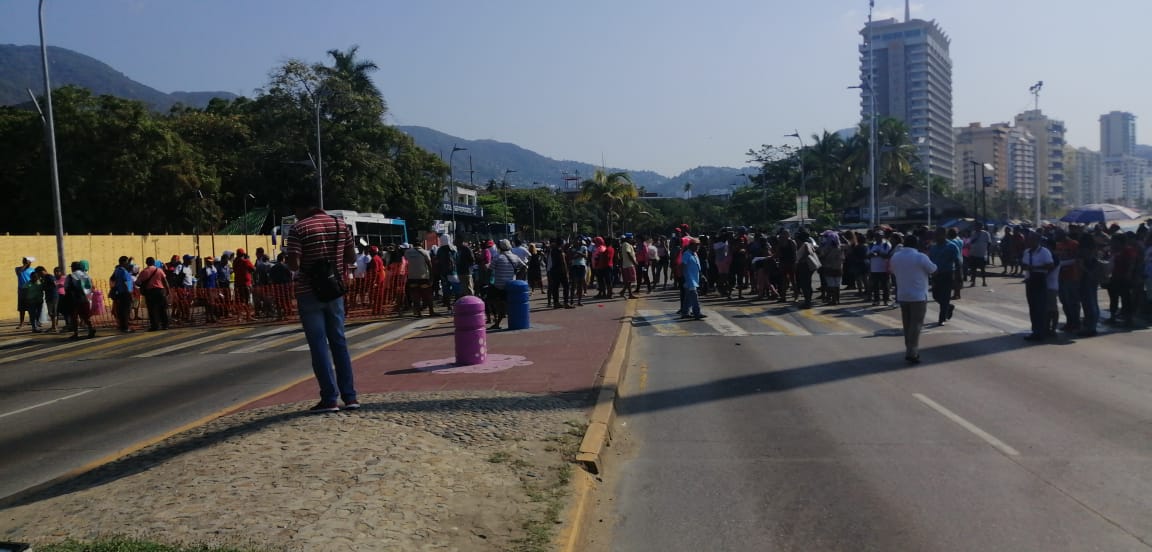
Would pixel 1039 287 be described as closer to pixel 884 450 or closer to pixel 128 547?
pixel 884 450

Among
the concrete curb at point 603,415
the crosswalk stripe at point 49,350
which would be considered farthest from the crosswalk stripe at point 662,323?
the crosswalk stripe at point 49,350

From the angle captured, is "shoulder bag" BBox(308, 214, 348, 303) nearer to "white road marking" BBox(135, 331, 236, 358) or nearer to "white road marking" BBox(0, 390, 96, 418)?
"white road marking" BBox(0, 390, 96, 418)

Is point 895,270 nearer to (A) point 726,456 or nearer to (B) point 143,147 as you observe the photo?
(A) point 726,456

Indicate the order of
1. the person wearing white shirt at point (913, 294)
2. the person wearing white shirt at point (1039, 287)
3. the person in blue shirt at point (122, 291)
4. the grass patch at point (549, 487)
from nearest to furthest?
the grass patch at point (549, 487) < the person wearing white shirt at point (913, 294) < the person wearing white shirt at point (1039, 287) < the person in blue shirt at point (122, 291)

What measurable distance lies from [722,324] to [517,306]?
4.34m

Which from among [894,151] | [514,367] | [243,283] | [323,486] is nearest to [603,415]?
[323,486]

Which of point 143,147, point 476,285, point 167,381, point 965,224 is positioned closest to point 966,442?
point 167,381

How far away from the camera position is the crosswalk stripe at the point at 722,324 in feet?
54.1

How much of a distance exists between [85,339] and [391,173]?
4183cm

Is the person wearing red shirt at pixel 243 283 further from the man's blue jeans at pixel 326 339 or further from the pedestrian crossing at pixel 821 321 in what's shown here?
the man's blue jeans at pixel 326 339

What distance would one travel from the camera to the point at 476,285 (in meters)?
20.3

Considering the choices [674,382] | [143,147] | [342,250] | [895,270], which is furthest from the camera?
[143,147]

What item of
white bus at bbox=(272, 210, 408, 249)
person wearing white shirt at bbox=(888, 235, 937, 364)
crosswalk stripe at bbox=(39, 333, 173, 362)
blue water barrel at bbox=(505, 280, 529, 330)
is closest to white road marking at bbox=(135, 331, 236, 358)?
crosswalk stripe at bbox=(39, 333, 173, 362)

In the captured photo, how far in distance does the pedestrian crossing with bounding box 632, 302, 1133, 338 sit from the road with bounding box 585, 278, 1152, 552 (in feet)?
7.61
